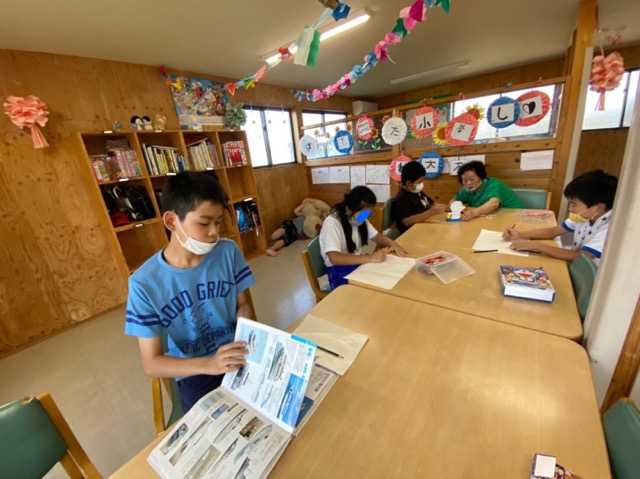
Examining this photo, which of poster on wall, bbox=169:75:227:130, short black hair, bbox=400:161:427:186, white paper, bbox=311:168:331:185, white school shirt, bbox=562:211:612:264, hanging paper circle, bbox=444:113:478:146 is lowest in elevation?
white school shirt, bbox=562:211:612:264

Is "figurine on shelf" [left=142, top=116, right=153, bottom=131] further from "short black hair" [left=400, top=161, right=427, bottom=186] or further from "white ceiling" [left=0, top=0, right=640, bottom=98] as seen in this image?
"short black hair" [left=400, top=161, right=427, bottom=186]

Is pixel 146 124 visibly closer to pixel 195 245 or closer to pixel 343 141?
pixel 343 141

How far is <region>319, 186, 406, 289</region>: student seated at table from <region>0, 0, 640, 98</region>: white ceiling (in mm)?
1734

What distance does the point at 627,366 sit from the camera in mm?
724

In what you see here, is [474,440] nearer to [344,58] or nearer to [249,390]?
[249,390]

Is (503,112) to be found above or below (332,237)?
above

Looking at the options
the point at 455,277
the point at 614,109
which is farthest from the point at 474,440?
the point at 614,109

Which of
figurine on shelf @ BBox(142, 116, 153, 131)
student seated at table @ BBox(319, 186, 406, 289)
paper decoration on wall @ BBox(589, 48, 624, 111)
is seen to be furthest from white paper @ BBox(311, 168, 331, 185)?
paper decoration on wall @ BBox(589, 48, 624, 111)

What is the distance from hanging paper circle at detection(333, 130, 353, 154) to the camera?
3.81 metres

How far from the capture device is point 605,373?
0.77 m

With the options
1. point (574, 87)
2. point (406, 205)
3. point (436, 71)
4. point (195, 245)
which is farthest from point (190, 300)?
point (436, 71)

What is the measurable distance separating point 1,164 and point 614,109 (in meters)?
7.27

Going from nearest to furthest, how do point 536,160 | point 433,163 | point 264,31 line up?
point 264,31
point 536,160
point 433,163

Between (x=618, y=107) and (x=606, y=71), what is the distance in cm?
223
